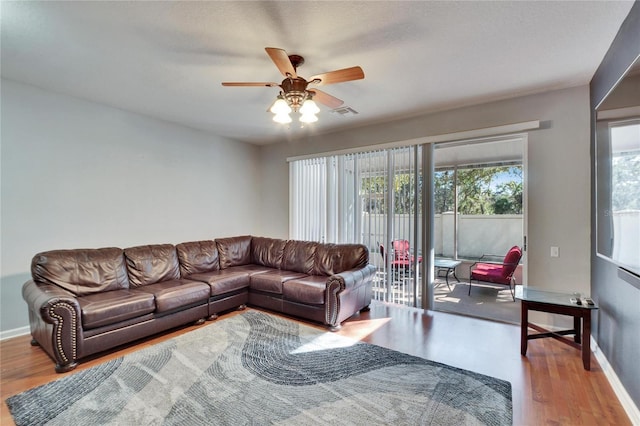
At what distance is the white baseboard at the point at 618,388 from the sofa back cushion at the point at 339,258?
2.43 metres

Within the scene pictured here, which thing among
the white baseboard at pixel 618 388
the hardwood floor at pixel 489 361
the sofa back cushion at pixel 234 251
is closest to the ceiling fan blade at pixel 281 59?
the hardwood floor at pixel 489 361

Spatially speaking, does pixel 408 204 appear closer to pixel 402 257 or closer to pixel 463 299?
pixel 402 257

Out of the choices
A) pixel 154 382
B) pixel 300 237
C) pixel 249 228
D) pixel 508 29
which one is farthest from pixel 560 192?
pixel 249 228

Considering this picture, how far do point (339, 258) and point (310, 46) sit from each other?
2.68 meters

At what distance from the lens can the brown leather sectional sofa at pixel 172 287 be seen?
8.48 ft

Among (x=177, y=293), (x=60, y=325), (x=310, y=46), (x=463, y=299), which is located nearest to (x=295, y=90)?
(x=310, y=46)

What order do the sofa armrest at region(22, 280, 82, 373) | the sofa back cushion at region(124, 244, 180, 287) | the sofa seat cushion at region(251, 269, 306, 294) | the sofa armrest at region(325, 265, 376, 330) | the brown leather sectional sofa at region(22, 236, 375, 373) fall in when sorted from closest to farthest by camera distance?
the sofa armrest at region(22, 280, 82, 373) → the brown leather sectional sofa at region(22, 236, 375, 373) → the sofa armrest at region(325, 265, 376, 330) → the sofa back cushion at region(124, 244, 180, 287) → the sofa seat cushion at region(251, 269, 306, 294)

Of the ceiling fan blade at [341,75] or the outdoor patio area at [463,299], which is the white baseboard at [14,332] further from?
the outdoor patio area at [463,299]

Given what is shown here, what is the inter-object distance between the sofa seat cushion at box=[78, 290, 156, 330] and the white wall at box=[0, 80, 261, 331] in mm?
973

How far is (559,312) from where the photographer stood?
2.57 metres

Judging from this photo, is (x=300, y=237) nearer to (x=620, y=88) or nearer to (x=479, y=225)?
(x=479, y=225)

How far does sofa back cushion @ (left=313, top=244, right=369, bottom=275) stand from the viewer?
4.03 meters

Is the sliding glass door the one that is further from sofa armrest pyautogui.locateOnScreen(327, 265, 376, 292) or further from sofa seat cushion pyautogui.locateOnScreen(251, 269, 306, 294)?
sofa seat cushion pyautogui.locateOnScreen(251, 269, 306, 294)

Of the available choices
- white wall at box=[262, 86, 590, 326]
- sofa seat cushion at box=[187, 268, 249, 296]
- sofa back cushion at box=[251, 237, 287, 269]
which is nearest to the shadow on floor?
white wall at box=[262, 86, 590, 326]
